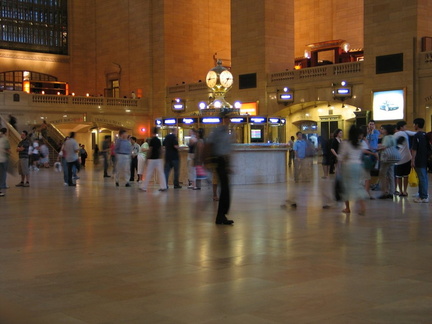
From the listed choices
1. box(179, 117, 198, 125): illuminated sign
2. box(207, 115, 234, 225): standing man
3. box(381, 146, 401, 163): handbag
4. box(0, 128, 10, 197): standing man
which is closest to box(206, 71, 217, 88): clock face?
box(179, 117, 198, 125): illuminated sign

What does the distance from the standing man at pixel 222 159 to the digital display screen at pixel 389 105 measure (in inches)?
730

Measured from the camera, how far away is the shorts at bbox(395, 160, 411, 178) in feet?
39.5

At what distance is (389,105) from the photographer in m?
26.0

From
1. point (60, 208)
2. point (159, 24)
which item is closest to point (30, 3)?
point (159, 24)

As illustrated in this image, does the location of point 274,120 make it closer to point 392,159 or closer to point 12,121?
point 392,159

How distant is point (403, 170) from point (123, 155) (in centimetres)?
723

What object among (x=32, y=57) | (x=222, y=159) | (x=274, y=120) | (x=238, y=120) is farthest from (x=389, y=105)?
(x=32, y=57)

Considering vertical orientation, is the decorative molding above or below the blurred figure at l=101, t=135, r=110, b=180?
above

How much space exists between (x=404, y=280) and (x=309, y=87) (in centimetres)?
2622

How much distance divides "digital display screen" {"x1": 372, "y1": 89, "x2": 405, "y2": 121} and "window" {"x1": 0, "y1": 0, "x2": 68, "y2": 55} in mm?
28905

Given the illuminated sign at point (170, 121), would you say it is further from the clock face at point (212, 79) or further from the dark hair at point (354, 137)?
the dark hair at point (354, 137)

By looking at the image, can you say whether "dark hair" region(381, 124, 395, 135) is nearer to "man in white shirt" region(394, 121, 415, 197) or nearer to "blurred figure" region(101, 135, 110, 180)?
"man in white shirt" region(394, 121, 415, 197)

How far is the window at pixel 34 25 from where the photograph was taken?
146 feet

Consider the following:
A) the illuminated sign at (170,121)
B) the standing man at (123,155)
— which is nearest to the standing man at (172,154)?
the standing man at (123,155)
